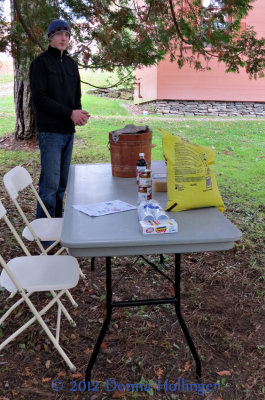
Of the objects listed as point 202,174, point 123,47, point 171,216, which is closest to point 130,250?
point 171,216

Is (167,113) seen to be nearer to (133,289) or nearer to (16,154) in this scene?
(16,154)

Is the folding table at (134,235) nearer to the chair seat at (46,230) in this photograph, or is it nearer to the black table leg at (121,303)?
the black table leg at (121,303)

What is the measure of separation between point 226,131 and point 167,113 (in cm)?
390

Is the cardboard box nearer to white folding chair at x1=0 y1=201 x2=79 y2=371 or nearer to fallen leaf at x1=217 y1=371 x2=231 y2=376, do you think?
white folding chair at x1=0 y1=201 x2=79 y2=371

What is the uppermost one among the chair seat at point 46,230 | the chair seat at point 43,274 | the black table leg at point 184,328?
the chair seat at point 46,230

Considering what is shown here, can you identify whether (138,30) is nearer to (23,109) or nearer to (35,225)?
(35,225)

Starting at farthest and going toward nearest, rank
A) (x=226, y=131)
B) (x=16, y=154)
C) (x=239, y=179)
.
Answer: (x=226, y=131) → (x=16, y=154) → (x=239, y=179)

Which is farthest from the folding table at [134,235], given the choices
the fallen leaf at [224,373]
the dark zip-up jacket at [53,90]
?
the dark zip-up jacket at [53,90]

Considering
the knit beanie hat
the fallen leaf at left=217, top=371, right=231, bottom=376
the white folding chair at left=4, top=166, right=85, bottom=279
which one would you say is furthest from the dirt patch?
the knit beanie hat

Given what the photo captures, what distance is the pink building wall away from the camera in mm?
12867

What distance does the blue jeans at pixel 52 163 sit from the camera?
10.7 ft

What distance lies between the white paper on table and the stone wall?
1149 cm

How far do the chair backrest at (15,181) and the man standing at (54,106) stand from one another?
367 mm

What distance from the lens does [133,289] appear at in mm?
3068
